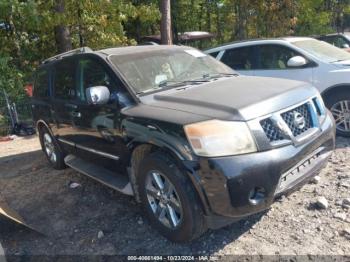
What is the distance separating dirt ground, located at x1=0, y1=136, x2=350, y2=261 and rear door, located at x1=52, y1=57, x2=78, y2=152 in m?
0.73

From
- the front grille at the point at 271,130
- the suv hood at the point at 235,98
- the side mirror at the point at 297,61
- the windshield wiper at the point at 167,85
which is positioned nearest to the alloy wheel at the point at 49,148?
the windshield wiper at the point at 167,85

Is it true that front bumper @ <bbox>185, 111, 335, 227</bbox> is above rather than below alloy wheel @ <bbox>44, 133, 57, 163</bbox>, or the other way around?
above

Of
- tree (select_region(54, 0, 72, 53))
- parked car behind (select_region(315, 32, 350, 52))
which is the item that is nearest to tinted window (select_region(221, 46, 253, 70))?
parked car behind (select_region(315, 32, 350, 52))

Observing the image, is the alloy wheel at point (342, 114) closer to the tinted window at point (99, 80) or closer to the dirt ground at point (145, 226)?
the dirt ground at point (145, 226)

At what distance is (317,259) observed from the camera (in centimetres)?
302

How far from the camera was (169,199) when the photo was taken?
133 inches

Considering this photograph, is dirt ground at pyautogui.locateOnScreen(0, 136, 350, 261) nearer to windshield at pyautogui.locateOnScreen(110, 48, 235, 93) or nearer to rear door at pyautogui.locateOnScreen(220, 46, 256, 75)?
windshield at pyautogui.locateOnScreen(110, 48, 235, 93)

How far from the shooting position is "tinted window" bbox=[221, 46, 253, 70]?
22.6 feet

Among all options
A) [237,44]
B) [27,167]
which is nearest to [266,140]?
[237,44]

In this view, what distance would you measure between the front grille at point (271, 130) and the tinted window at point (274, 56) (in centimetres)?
353

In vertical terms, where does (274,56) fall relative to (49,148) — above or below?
above

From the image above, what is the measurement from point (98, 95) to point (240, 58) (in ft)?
12.9

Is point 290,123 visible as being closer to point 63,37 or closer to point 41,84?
point 41,84

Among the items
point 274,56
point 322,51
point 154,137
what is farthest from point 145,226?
point 322,51
